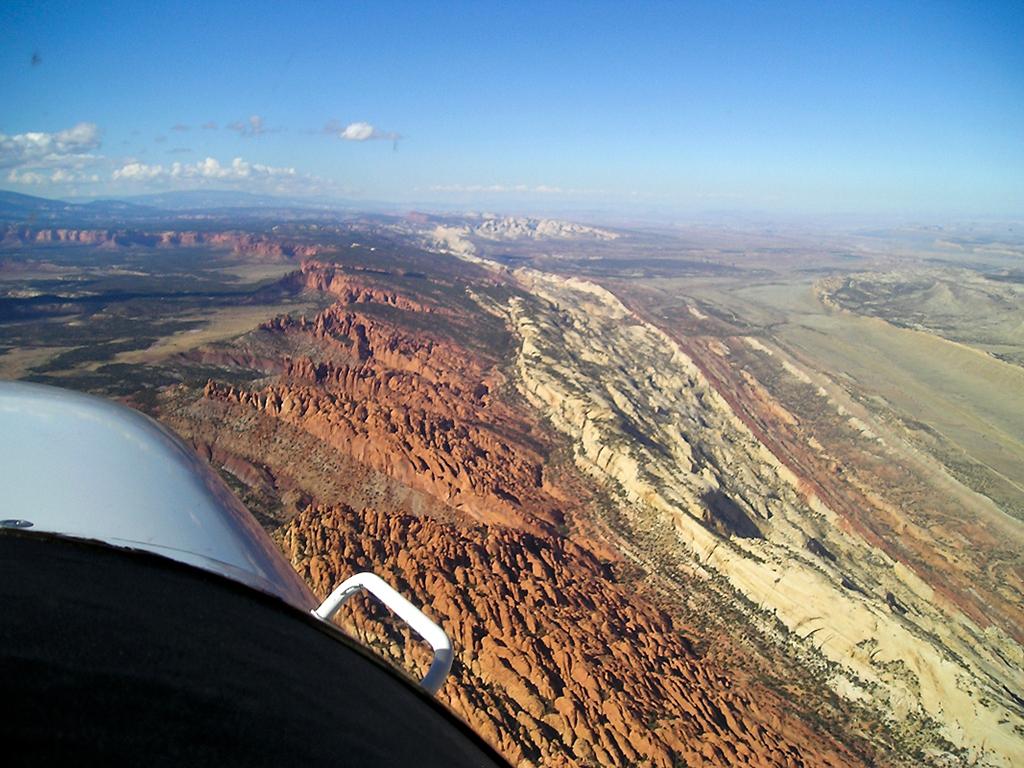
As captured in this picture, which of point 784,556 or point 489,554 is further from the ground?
point 489,554

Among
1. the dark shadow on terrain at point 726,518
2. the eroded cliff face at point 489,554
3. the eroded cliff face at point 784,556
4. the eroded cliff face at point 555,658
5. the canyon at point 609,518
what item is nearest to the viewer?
the eroded cliff face at point 555,658

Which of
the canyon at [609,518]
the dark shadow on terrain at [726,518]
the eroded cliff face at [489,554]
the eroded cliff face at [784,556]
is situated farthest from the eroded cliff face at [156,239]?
the dark shadow on terrain at [726,518]

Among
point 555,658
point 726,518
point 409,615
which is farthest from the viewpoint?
point 726,518

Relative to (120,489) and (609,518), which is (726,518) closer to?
(609,518)

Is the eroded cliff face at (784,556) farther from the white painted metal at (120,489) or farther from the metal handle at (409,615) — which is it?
the white painted metal at (120,489)

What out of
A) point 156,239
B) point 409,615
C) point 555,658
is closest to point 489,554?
point 555,658

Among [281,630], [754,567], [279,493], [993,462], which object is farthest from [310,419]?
[993,462]
